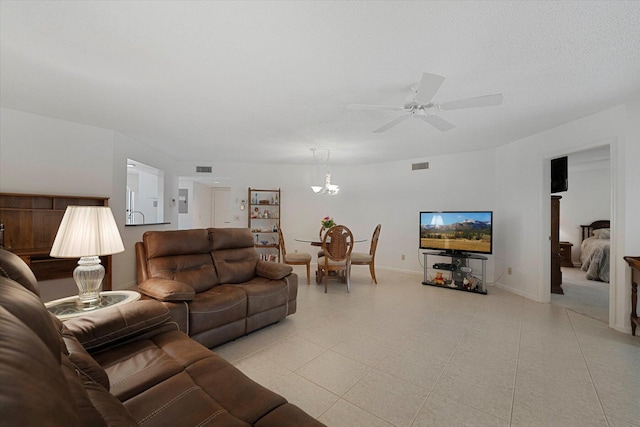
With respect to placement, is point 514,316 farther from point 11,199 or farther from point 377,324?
point 11,199

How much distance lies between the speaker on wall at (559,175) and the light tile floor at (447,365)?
5.78 feet

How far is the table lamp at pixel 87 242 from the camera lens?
1.68 meters

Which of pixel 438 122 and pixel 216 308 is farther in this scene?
pixel 438 122

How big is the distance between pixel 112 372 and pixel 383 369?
1.75 m

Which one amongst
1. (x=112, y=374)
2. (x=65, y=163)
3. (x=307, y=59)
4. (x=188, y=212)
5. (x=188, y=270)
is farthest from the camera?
(x=188, y=212)

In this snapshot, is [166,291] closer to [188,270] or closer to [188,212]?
[188,270]

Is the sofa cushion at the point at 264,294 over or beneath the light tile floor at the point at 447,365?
over

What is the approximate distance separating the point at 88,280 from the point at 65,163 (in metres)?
2.68

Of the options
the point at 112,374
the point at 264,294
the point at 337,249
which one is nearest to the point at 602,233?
the point at 337,249

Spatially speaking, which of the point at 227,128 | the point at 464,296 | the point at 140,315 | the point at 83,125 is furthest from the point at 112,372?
the point at 464,296

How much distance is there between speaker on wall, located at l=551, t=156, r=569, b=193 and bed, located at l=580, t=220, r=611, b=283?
157 centimetres

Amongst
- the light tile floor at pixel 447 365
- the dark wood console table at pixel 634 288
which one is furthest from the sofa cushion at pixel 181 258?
the dark wood console table at pixel 634 288

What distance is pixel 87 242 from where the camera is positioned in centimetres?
171

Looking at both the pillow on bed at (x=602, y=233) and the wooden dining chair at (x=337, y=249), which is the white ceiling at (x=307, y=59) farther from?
the pillow on bed at (x=602, y=233)
